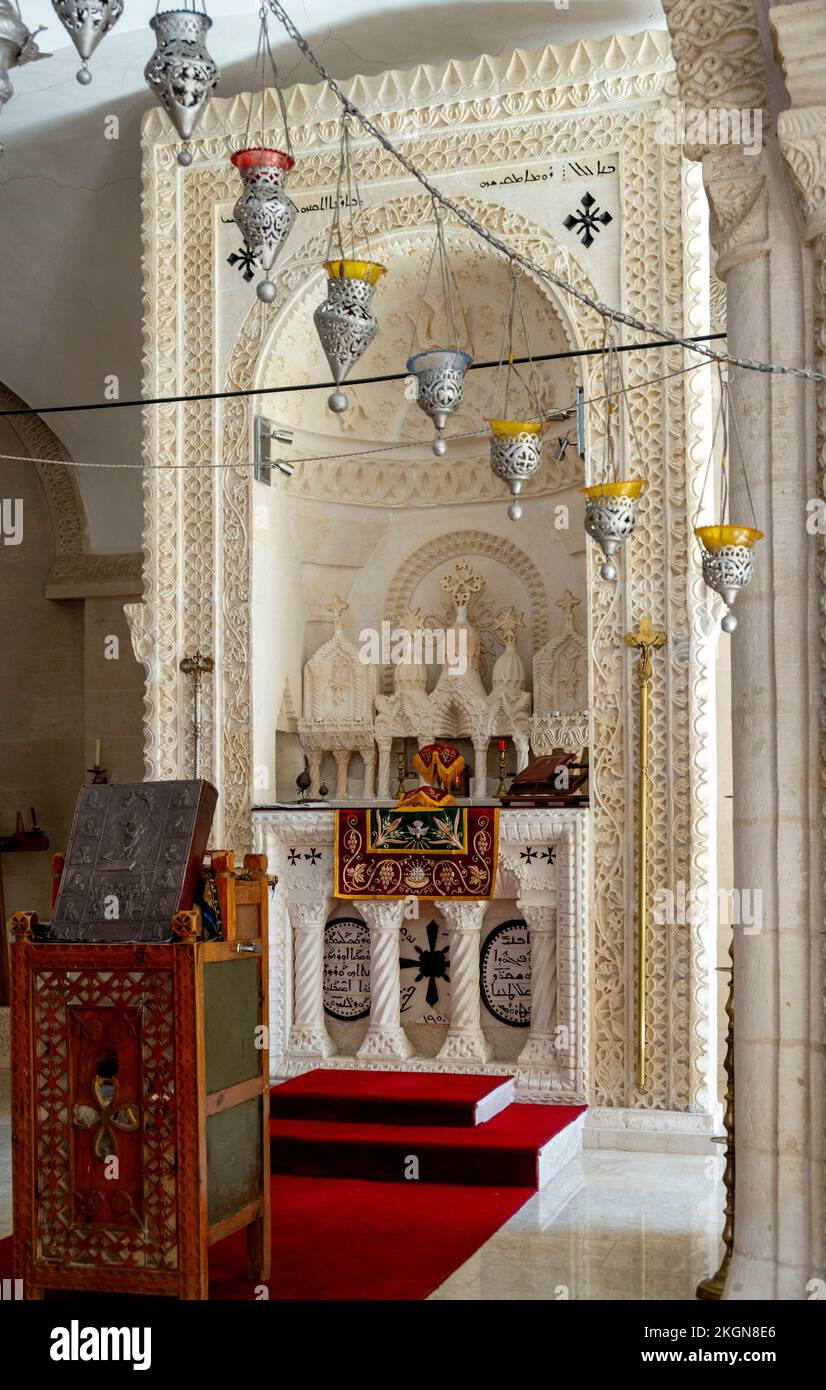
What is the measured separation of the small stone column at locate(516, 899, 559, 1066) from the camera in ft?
26.2

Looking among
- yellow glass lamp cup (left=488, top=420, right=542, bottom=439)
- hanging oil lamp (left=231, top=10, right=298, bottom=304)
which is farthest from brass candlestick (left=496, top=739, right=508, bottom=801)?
hanging oil lamp (left=231, top=10, right=298, bottom=304)

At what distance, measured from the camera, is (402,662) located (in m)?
9.38

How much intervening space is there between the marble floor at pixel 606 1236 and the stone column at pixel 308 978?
1739 millimetres

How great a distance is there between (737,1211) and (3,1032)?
7.19 m

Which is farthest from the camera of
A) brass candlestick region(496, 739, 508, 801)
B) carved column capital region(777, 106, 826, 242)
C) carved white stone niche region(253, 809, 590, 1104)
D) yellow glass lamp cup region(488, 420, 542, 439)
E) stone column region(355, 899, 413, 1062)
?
brass candlestick region(496, 739, 508, 801)

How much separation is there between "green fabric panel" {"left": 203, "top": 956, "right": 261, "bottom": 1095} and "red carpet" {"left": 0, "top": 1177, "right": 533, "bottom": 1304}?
0.74 meters

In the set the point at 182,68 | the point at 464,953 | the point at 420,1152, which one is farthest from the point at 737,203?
the point at 464,953

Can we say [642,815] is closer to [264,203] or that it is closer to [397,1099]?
[397,1099]

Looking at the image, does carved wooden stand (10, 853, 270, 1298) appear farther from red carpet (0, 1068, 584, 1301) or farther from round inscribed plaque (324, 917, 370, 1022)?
round inscribed plaque (324, 917, 370, 1022)

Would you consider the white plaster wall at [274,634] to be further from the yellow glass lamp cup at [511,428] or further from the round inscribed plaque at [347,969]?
the yellow glass lamp cup at [511,428]

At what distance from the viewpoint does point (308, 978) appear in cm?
845

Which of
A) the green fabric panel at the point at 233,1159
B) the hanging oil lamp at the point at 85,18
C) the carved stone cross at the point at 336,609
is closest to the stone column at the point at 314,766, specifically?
the carved stone cross at the point at 336,609

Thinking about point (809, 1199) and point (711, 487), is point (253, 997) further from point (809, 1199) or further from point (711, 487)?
point (711, 487)

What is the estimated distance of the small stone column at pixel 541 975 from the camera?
7.98 m
